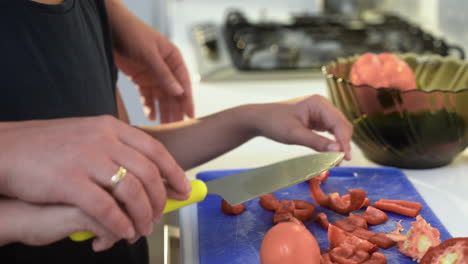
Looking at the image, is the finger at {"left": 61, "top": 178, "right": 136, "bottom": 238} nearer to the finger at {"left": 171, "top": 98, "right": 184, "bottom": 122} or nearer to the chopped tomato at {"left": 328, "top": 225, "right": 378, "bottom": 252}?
the chopped tomato at {"left": 328, "top": 225, "right": 378, "bottom": 252}

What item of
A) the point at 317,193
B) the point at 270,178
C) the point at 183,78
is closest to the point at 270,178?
the point at 270,178

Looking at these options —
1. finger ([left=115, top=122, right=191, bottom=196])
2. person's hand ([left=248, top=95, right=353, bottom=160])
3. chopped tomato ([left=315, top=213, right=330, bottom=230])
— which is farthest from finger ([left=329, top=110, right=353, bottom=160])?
finger ([left=115, top=122, right=191, bottom=196])

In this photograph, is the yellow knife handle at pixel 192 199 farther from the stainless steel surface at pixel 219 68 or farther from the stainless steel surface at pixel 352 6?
the stainless steel surface at pixel 352 6

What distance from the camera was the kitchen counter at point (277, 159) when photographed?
802mm

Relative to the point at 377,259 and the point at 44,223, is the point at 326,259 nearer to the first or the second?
the point at 377,259

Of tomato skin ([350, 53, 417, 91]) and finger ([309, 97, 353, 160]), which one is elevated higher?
tomato skin ([350, 53, 417, 91])

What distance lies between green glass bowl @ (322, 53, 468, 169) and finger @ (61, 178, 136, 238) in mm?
525

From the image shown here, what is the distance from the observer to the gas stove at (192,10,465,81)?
143 cm

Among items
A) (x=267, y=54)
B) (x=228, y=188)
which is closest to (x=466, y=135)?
(x=228, y=188)

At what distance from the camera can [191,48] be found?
1.66m

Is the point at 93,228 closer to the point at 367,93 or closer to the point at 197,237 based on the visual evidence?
the point at 197,237

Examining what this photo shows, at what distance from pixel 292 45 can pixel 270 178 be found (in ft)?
3.01

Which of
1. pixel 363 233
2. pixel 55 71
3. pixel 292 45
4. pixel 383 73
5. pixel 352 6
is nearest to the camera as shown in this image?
pixel 363 233

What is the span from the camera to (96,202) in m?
0.50
